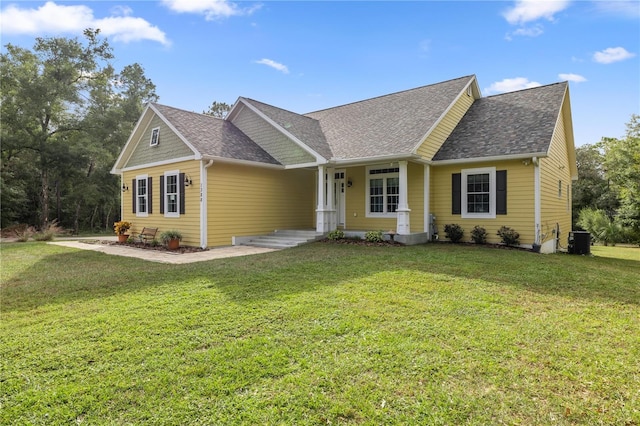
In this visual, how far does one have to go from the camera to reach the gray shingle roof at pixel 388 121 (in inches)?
468

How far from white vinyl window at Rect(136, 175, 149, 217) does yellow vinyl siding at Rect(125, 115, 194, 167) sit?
2.33ft

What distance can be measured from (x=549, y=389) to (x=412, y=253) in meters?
6.49

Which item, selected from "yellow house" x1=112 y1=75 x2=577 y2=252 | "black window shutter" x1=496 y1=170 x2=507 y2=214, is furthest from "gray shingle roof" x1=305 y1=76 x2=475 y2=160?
"black window shutter" x1=496 y1=170 x2=507 y2=214

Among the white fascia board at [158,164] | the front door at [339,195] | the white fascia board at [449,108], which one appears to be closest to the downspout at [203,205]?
the white fascia board at [158,164]

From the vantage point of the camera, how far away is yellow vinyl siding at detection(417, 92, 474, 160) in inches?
464

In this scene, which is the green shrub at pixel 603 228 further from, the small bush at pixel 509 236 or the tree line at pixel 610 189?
the small bush at pixel 509 236

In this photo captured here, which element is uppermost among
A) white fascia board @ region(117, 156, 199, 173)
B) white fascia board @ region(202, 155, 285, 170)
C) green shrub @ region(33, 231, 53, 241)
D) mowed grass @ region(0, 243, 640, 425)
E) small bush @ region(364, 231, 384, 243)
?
white fascia board @ region(117, 156, 199, 173)

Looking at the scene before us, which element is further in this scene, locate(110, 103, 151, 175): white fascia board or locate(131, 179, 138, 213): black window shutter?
locate(131, 179, 138, 213): black window shutter

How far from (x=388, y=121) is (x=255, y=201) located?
243 inches

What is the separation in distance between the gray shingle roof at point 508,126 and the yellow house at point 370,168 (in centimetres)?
5

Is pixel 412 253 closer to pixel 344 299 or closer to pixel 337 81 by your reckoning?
pixel 344 299

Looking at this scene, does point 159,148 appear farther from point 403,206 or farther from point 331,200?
point 403,206

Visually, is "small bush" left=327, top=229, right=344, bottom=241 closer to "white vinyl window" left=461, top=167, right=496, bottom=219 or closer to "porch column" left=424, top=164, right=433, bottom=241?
"porch column" left=424, top=164, right=433, bottom=241

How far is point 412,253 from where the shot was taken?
916 centimetres
